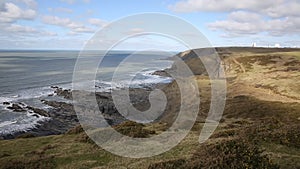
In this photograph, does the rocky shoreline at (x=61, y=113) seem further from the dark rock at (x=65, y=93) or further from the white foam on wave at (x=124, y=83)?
the white foam on wave at (x=124, y=83)

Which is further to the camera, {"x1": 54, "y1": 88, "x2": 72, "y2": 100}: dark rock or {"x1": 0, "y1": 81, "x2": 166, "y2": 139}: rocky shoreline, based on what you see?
{"x1": 54, "y1": 88, "x2": 72, "y2": 100}: dark rock

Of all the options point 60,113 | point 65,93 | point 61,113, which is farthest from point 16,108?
point 65,93

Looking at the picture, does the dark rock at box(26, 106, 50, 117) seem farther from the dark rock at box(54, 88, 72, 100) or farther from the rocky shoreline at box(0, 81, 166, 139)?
the dark rock at box(54, 88, 72, 100)

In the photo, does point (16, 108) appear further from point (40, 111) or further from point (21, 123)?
point (21, 123)

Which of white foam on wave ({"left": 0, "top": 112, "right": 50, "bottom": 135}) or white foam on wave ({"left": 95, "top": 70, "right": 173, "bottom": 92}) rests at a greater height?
white foam on wave ({"left": 95, "top": 70, "right": 173, "bottom": 92})

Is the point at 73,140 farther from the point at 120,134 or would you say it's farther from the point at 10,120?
the point at 10,120

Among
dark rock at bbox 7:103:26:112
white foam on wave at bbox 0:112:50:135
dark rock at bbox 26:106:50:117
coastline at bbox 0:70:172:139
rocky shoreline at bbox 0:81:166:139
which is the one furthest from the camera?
dark rock at bbox 7:103:26:112

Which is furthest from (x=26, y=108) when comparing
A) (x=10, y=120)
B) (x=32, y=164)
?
(x=32, y=164)

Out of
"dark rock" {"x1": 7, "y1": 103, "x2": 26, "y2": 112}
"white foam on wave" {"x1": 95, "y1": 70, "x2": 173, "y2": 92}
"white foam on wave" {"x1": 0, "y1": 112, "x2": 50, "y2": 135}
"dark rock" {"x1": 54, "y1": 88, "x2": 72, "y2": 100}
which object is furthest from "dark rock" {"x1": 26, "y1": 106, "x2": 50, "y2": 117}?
"white foam on wave" {"x1": 95, "y1": 70, "x2": 173, "y2": 92}

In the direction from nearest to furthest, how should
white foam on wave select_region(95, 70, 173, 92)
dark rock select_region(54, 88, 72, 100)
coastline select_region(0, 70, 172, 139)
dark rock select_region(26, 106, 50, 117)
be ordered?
coastline select_region(0, 70, 172, 139)
dark rock select_region(26, 106, 50, 117)
dark rock select_region(54, 88, 72, 100)
white foam on wave select_region(95, 70, 173, 92)

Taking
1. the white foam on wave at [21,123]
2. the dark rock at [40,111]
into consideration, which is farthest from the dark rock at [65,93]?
the white foam on wave at [21,123]

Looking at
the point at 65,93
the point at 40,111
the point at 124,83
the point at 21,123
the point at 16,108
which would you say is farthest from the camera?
the point at 124,83

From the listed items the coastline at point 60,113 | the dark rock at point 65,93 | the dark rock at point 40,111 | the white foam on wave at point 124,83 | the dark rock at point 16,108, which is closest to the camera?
the coastline at point 60,113

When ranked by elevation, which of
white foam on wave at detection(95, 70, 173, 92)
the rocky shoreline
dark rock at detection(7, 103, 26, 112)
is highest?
white foam on wave at detection(95, 70, 173, 92)
